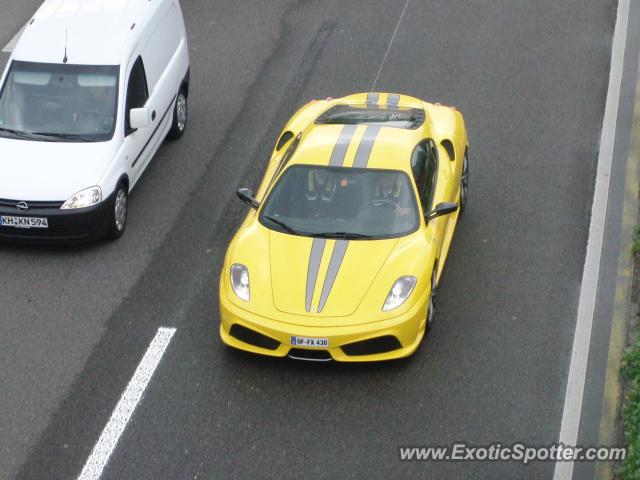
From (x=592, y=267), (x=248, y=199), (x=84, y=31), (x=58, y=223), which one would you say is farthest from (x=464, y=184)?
(x=84, y=31)

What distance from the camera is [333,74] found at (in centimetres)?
1541

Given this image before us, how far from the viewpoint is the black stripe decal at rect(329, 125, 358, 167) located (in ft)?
35.3

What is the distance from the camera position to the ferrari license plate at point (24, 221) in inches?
449

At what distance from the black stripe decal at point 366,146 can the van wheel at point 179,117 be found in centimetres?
342

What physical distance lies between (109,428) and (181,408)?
62 cm

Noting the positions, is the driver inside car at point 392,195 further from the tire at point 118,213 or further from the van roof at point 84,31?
the van roof at point 84,31

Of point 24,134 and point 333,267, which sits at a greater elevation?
point 333,267

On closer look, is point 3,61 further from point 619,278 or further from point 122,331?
point 619,278

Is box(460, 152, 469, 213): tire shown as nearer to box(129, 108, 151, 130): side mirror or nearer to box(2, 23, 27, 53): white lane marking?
box(129, 108, 151, 130): side mirror

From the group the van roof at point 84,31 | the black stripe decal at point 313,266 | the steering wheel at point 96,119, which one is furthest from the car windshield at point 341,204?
the van roof at point 84,31

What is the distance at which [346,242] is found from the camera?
400 inches

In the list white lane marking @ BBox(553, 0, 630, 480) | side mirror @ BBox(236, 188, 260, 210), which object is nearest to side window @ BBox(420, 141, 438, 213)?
side mirror @ BBox(236, 188, 260, 210)

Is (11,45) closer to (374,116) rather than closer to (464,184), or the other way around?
(374,116)

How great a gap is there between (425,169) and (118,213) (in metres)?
3.30
